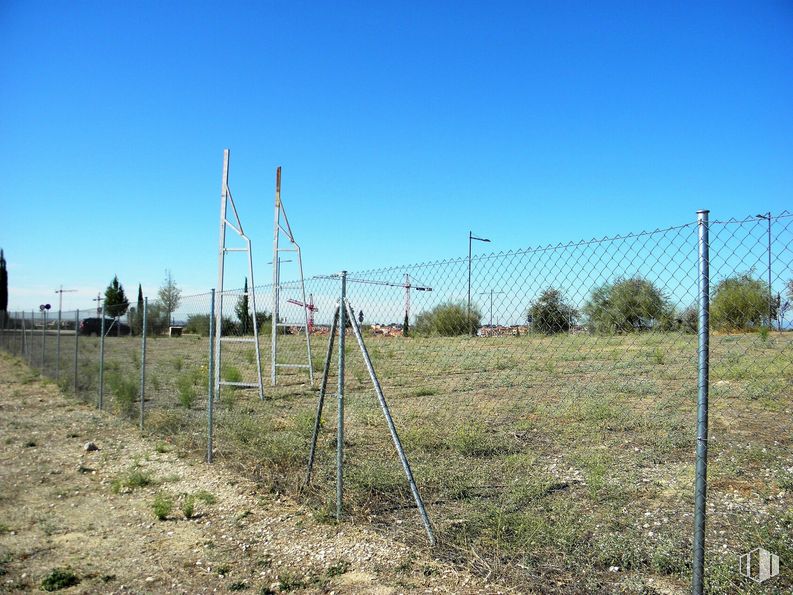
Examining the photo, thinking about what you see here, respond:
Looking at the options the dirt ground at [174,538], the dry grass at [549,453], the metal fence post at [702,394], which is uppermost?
the metal fence post at [702,394]

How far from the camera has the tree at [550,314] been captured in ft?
12.3

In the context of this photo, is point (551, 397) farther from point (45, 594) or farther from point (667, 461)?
point (45, 594)

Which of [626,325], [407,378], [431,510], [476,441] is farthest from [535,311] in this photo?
[407,378]

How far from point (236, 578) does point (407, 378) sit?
9707mm

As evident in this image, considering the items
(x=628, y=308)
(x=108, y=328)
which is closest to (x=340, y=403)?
(x=628, y=308)

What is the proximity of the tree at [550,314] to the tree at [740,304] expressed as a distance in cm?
81

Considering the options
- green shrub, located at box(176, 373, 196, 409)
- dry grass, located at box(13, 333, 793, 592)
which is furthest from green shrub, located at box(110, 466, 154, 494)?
green shrub, located at box(176, 373, 196, 409)

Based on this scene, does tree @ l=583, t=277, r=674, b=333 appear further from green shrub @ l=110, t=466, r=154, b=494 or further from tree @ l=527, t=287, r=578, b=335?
green shrub @ l=110, t=466, r=154, b=494

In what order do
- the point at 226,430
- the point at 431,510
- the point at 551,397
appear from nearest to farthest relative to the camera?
the point at 431,510 < the point at 226,430 < the point at 551,397

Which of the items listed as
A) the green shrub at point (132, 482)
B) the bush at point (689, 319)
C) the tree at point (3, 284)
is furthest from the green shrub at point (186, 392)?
the tree at point (3, 284)

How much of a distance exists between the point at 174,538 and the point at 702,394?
3.82 m

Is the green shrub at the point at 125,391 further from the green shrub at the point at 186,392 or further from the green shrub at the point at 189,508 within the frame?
the green shrub at the point at 189,508

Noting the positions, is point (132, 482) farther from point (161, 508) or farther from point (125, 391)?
point (125, 391)

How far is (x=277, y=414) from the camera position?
889cm
